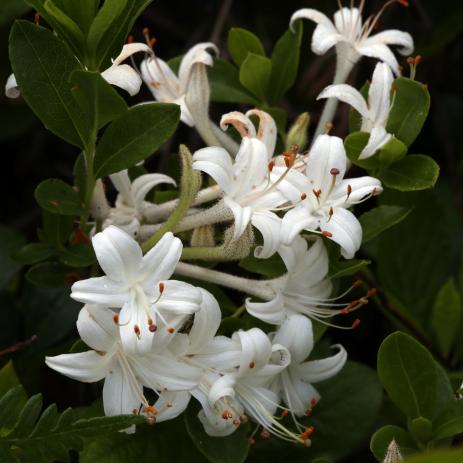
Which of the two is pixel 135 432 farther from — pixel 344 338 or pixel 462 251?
pixel 462 251

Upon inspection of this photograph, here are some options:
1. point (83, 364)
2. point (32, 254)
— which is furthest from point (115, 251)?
point (32, 254)

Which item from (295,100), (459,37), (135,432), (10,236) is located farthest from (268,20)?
(135,432)

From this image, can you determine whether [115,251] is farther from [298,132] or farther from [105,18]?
[298,132]

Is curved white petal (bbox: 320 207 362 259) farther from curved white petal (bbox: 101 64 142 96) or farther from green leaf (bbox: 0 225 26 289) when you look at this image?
green leaf (bbox: 0 225 26 289)

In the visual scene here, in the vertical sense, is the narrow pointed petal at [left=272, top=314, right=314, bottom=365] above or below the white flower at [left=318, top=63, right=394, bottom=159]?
below

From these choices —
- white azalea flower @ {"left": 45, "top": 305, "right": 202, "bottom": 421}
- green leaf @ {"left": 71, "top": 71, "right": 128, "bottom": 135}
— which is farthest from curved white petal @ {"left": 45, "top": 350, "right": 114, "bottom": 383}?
green leaf @ {"left": 71, "top": 71, "right": 128, "bottom": 135}

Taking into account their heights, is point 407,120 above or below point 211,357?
above
